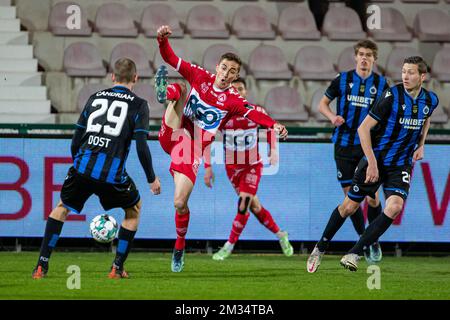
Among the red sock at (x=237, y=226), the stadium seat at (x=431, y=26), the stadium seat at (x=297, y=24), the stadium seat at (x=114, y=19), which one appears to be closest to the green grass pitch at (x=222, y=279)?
the red sock at (x=237, y=226)

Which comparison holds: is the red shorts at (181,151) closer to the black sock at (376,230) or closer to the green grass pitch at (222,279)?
the green grass pitch at (222,279)

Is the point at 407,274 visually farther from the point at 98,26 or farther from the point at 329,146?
the point at 98,26

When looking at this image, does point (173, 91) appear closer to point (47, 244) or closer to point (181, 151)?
point (181, 151)

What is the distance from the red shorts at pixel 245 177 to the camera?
1080 centimetres

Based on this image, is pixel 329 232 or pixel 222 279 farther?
pixel 329 232

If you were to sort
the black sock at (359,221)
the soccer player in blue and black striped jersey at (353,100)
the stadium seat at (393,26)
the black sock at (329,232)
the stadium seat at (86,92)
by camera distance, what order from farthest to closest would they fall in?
1. the stadium seat at (393,26)
2. the stadium seat at (86,92)
3. the black sock at (359,221)
4. the soccer player in blue and black striped jersey at (353,100)
5. the black sock at (329,232)

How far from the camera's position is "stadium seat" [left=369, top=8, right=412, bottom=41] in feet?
50.8

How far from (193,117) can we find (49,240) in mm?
2162

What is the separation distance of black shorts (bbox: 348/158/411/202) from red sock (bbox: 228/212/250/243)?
6.68ft

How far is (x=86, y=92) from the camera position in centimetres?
1381

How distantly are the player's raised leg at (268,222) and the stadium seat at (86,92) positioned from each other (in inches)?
144

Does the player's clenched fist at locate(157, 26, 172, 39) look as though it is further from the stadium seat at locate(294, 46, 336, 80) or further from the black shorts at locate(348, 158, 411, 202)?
the stadium seat at locate(294, 46, 336, 80)

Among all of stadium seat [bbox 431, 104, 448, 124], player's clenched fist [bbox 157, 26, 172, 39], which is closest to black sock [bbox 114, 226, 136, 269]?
player's clenched fist [bbox 157, 26, 172, 39]

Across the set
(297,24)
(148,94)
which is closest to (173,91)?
(148,94)
